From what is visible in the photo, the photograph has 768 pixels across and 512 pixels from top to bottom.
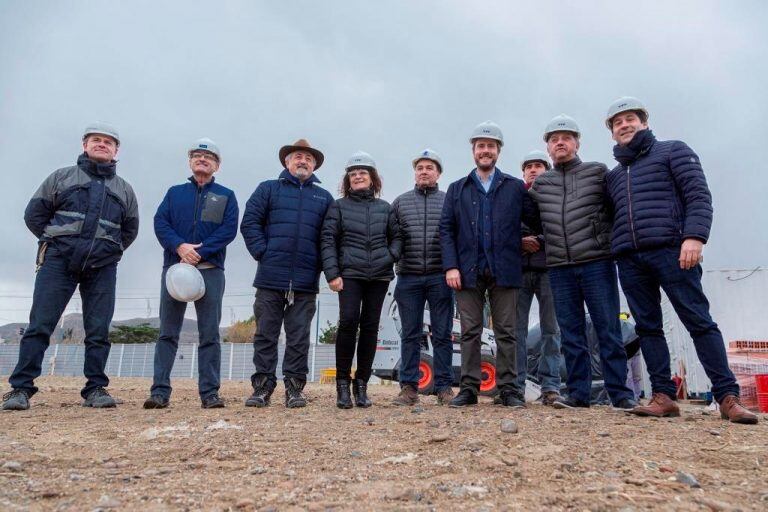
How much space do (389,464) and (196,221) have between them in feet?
10.4

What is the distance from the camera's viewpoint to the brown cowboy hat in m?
4.91

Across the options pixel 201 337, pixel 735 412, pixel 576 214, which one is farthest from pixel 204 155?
pixel 735 412

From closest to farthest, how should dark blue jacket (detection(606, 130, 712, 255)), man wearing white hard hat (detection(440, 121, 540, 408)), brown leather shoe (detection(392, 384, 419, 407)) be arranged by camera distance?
1. dark blue jacket (detection(606, 130, 712, 255))
2. man wearing white hard hat (detection(440, 121, 540, 408))
3. brown leather shoe (detection(392, 384, 419, 407))

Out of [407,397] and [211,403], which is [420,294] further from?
[211,403]

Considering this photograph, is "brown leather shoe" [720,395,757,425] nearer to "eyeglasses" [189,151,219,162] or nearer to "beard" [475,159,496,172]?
"beard" [475,159,496,172]

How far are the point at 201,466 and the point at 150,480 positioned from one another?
0.23 meters

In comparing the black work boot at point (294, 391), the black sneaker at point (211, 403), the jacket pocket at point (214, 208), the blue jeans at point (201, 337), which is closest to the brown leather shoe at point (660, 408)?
the black work boot at point (294, 391)

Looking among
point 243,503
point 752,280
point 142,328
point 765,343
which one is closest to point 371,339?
point 243,503

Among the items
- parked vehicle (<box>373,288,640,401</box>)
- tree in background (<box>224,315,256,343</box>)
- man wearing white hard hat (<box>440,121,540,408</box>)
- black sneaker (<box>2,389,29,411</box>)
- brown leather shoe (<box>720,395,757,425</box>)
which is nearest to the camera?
brown leather shoe (<box>720,395,757,425</box>)

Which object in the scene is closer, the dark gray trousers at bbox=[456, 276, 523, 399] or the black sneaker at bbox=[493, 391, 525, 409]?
the black sneaker at bbox=[493, 391, 525, 409]

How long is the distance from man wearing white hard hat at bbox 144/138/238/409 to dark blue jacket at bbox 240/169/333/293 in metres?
0.31

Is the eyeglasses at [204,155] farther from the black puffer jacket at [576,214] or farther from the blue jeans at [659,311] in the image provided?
the blue jeans at [659,311]

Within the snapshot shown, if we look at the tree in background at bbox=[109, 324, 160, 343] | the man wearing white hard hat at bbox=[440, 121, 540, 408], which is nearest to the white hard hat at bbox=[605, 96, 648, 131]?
the man wearing white hard hat at bbox=[440, 121, 540, 408]

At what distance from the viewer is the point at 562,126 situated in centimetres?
462
